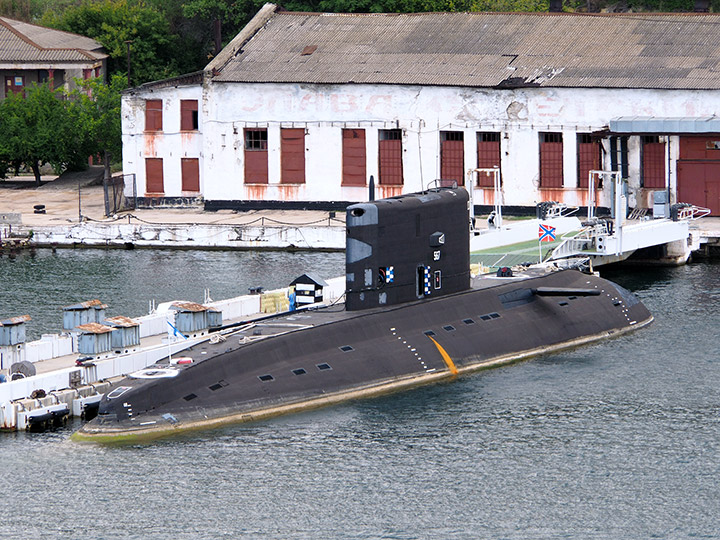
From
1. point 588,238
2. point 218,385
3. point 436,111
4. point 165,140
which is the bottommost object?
point 218,385

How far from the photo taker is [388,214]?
47969 millimetres

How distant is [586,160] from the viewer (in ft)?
266

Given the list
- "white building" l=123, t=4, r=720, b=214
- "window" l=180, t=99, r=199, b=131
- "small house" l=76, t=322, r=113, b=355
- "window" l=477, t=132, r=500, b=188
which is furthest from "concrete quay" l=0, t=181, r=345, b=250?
"small house" l=76, t=322, r=113, b=355

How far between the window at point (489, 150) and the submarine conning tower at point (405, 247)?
31437 millimetres

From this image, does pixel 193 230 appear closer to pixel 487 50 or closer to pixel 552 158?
pixel 487 50

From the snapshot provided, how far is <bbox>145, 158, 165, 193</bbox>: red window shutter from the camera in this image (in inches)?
3482

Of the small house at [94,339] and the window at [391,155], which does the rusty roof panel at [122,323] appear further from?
the window at [391,155]

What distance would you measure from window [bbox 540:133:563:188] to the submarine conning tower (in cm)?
3105

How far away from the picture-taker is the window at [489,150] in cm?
8238

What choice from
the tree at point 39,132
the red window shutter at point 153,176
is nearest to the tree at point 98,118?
the tree at point 39,132

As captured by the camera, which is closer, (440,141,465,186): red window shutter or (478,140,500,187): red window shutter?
(478,140,500,187): red window shutter

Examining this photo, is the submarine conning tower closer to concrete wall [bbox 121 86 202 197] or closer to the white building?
the white building

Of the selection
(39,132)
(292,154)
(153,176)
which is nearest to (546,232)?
(292,154)

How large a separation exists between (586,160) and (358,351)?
124 feet
